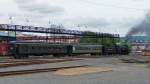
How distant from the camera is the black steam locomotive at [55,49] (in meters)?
58.3

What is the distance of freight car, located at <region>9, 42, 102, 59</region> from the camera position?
58.2 meters

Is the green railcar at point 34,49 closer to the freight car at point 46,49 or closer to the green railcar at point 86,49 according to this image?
the freight car at point 46,49

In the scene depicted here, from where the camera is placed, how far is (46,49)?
213 ft

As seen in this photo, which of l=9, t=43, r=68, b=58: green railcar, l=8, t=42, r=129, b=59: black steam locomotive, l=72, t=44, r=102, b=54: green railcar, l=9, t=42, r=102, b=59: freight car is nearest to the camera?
l=9, t=43, r=68, b=58: green railcar

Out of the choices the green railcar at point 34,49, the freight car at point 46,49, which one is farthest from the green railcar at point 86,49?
the green railcar at point 34,49

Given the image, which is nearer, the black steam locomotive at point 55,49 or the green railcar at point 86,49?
the black steam locomotive at point 55,49

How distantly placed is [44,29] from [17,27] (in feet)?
29.2

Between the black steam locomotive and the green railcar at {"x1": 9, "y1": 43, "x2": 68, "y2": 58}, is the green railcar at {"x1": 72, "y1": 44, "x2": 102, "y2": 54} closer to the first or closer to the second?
the black steam locomotive

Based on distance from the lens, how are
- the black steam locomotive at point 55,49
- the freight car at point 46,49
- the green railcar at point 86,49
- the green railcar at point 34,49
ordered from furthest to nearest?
1. the green railcar at point 86,49
2. the black steam locomotive at point 55,49
3. the freight car at point 46,49
4. the green railcar at point 34,49

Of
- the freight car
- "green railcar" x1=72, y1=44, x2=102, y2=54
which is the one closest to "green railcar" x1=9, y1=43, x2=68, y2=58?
the freight car

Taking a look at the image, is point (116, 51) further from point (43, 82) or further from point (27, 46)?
point (43, 82)

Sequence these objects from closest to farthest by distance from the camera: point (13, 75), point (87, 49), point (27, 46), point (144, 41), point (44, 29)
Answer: point (13, 75)
point (27, 46)
point (87, 49)
point (44, 29)
point (144, 41)

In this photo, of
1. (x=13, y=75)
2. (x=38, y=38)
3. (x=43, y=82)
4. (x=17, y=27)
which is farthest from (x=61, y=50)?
(x=43, y=82)

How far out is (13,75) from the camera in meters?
24.2
